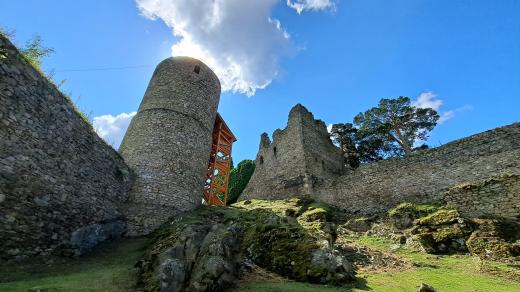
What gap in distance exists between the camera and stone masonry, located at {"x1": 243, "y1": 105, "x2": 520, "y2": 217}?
1282cm

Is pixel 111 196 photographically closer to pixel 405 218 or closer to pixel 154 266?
pixel 154 266

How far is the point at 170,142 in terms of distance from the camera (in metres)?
13.2

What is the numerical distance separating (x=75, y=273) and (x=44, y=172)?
9.25ft

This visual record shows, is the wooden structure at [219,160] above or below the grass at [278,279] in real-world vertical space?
above

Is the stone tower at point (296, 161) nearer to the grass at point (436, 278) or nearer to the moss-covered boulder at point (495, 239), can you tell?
the moss-covered boulder at point (495, 239)

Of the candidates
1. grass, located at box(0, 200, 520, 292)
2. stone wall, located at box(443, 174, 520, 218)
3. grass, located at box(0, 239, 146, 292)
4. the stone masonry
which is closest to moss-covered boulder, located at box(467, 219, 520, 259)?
grass, located at box(0, 200, 520, 292)

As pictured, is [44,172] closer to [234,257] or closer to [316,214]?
[234,257]

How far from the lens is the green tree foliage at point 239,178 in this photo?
2730 cm

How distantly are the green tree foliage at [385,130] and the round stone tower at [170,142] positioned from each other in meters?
14.7

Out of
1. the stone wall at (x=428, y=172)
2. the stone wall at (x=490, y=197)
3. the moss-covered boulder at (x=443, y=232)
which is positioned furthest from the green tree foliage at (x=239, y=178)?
the moss-covered boulder at (x=443, y=232)

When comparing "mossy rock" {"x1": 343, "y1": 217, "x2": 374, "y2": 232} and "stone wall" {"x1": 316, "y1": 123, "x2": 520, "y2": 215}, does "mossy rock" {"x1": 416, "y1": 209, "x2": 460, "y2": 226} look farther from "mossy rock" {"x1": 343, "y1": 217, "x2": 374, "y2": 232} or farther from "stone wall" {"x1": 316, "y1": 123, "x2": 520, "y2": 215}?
"stone wall" {"x1": 316, "y1": 123, "x2": 520, "y2": 215}

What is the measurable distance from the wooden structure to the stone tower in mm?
3974

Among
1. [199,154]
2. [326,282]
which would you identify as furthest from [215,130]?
[326,282]

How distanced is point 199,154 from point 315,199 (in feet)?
27.4
